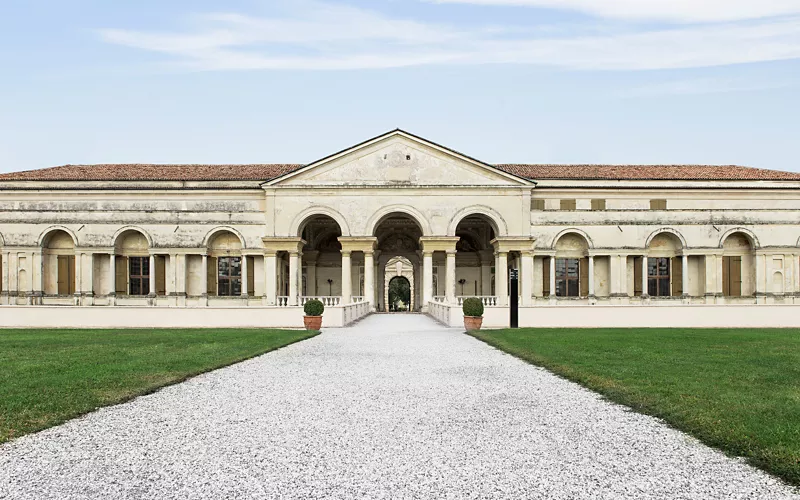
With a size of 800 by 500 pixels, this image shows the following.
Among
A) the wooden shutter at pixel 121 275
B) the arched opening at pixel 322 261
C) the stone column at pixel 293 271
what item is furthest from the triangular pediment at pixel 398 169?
the wooden shutter at pixel 121 275

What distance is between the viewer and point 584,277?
3791cm

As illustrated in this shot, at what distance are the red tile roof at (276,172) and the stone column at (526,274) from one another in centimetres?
511

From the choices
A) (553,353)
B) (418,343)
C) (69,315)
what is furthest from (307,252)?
(553,353)

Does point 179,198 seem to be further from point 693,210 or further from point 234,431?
point 234,431

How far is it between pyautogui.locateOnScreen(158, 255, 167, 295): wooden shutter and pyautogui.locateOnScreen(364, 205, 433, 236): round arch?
1134cm

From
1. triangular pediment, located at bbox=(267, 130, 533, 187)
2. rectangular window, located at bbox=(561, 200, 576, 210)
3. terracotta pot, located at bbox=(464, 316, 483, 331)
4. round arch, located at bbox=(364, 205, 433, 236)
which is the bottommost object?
terracotta pot, located at bbox=(464, 316, 483, 331)

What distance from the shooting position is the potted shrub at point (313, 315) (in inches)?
929

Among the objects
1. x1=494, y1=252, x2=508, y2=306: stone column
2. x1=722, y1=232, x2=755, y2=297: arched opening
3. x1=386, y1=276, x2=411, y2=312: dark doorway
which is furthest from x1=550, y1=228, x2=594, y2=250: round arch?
x1=386, y1=276, x2=411, y2=312: dark doorway

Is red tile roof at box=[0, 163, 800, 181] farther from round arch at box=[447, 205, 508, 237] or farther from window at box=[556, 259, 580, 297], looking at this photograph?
window at box=[556, 259, 580, 297]

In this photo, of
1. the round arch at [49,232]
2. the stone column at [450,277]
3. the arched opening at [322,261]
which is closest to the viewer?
the stone column at [450,277]

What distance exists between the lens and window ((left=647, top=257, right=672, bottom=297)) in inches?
1510

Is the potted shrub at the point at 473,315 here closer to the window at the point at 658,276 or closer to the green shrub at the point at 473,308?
the green shrub at the point at 473,308

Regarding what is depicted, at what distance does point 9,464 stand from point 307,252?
3751cm

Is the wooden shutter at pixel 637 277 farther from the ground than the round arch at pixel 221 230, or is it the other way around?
the round arch at pixel 221 230
